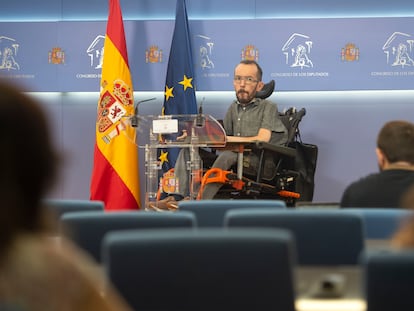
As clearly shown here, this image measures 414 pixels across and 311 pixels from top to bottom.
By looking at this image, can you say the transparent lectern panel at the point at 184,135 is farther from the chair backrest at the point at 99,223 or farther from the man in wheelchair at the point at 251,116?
the chair backrest at the point at 99,223

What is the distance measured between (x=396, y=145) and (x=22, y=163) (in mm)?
2715

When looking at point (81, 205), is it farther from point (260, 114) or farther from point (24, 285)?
point (260, 114)

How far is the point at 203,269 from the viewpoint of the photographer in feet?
5.11

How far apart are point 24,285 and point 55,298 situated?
1.9 inches

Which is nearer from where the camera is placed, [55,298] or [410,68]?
[55,298]

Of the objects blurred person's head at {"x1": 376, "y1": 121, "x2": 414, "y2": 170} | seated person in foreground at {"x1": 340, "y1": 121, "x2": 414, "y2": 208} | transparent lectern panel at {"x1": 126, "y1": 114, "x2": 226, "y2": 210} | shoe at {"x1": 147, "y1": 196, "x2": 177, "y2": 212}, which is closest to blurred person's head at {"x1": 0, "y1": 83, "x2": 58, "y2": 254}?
seated person in foreground at {"x1": 340, "y1": 121, "x2": 414, "y2": 208}

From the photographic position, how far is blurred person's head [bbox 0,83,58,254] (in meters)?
0.99

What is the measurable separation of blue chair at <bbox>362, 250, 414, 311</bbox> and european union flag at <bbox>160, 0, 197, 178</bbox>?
5.64 meters

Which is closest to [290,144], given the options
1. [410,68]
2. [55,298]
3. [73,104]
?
[410,68]

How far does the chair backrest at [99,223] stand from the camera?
6.84 ft

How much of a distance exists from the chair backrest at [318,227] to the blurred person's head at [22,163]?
123 centimetres

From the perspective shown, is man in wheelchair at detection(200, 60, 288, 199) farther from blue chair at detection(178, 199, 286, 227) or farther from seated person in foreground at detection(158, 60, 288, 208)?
blue chair at detection(178, 199, 286, 227)

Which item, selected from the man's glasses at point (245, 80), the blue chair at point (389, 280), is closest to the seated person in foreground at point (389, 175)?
the blue chair at point (389, 280)

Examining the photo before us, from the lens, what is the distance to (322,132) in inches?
303
